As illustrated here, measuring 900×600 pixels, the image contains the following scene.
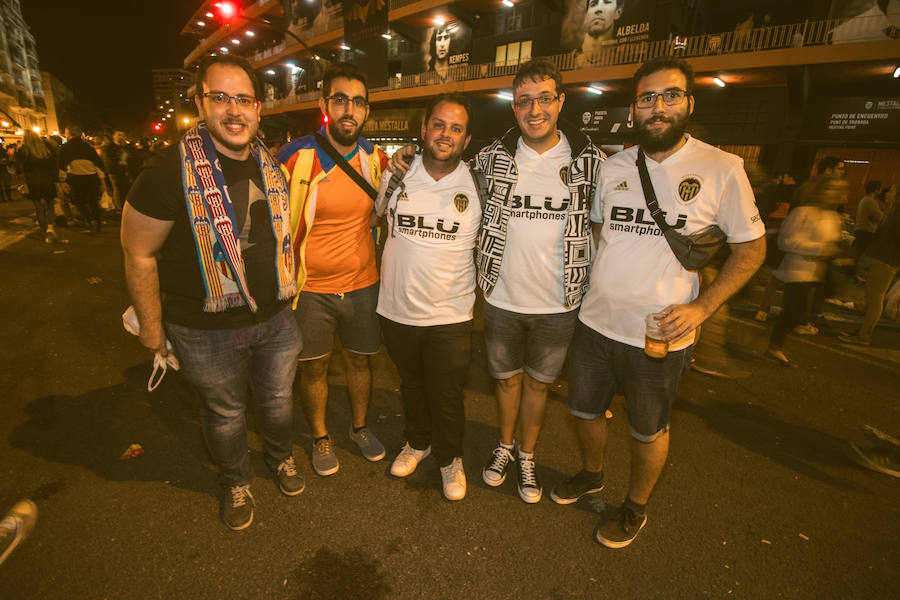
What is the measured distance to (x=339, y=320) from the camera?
2955 mm

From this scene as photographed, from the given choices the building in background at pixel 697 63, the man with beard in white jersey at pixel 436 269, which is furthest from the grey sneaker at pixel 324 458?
the building in background at pixel 697 63

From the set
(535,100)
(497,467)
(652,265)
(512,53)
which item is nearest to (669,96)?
(535,100)

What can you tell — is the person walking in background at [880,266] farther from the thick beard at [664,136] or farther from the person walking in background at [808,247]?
the thick beard at [664,136]

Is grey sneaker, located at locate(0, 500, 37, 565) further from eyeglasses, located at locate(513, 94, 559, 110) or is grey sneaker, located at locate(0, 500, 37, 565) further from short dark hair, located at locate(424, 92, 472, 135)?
eyeglasses, located at locate(513, 94, 559, 110)

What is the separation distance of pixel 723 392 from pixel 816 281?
5.78 feet

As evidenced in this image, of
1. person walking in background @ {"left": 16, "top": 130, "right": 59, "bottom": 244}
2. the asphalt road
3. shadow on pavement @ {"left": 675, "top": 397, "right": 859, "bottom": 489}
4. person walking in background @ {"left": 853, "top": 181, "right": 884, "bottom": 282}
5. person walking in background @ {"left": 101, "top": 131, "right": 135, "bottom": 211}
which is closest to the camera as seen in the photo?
the asphalt road

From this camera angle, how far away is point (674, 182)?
2.20m

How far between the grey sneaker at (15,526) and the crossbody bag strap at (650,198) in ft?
11.7

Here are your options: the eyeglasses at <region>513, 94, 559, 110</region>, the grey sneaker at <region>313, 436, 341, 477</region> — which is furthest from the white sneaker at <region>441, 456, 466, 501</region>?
the eyeglasses at <region>513, 94, 559, 110</region>

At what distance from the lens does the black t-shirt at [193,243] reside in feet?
6.61

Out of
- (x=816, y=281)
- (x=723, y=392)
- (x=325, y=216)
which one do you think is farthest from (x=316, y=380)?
(x=816, y=281)

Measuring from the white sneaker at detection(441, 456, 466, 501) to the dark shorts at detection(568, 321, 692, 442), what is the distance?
876mm

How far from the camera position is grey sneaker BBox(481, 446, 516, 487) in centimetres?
301

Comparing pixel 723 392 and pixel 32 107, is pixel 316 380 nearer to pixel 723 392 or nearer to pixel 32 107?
pixel 723 392
